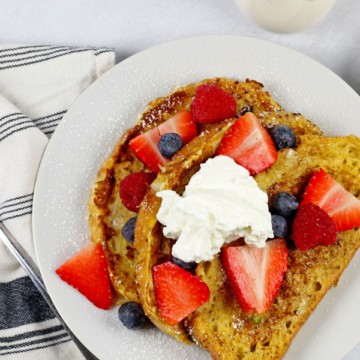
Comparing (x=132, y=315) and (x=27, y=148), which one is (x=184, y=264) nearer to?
(x=132, y=315)

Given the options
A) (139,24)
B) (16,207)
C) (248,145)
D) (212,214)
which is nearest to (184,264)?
(212,214)

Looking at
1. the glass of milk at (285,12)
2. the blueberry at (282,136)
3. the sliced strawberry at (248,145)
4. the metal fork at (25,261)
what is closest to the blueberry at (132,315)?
the metal fork at (25,261)

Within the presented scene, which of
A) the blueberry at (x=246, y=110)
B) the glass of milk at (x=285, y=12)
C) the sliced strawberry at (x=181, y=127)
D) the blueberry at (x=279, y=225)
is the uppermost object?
the glass of milk at (x=285, y=12)

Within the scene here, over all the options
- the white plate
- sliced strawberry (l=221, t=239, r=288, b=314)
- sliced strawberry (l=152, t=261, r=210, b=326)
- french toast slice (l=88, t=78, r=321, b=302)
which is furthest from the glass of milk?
sliced strawberry (l=152, t=261, r=210, b=326)

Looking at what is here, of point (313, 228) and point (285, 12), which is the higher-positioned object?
point (285, 12)

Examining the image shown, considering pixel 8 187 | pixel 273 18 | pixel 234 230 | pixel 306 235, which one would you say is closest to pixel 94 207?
pixel 8 187

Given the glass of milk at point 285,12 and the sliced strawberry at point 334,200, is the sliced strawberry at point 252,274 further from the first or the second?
the glass of milk at point 285,12

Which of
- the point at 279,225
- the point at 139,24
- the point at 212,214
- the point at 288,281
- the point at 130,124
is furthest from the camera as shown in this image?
the point at 139,24

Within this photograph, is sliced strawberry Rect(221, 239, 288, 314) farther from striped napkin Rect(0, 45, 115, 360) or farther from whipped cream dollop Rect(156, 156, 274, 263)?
striped napkin Rect(0, 45, 115, 360)
